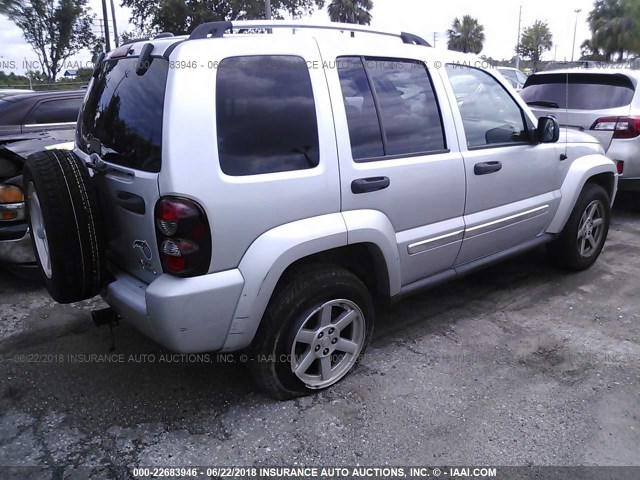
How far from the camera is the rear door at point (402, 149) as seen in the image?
9.31ft

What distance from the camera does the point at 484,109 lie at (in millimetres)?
3678

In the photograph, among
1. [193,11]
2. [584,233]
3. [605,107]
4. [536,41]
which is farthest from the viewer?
[536,41]

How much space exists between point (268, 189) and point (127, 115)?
32.9 inches

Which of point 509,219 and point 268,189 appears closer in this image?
point 268,189

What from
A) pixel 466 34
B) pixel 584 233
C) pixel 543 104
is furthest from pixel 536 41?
pixel 584 233

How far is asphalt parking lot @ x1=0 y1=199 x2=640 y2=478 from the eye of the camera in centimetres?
258

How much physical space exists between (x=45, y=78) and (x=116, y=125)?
31.3 meters

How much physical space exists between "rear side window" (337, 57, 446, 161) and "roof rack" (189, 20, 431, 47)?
0.25 m

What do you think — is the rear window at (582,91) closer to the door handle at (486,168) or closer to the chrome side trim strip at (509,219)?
the chrome side trim strip at (509,219)

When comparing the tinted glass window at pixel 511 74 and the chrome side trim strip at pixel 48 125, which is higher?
the tinted glass window at pixel 511 74

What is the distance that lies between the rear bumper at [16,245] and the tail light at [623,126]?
19.5ft

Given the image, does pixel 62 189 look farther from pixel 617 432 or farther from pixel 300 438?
pixel 617 432

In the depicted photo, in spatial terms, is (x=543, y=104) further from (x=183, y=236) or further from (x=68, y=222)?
(x=68, y=222)

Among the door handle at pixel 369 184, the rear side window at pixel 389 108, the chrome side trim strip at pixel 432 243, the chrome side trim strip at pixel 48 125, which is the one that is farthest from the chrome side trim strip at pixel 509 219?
the chrome side trim strip at pixel 48 125
